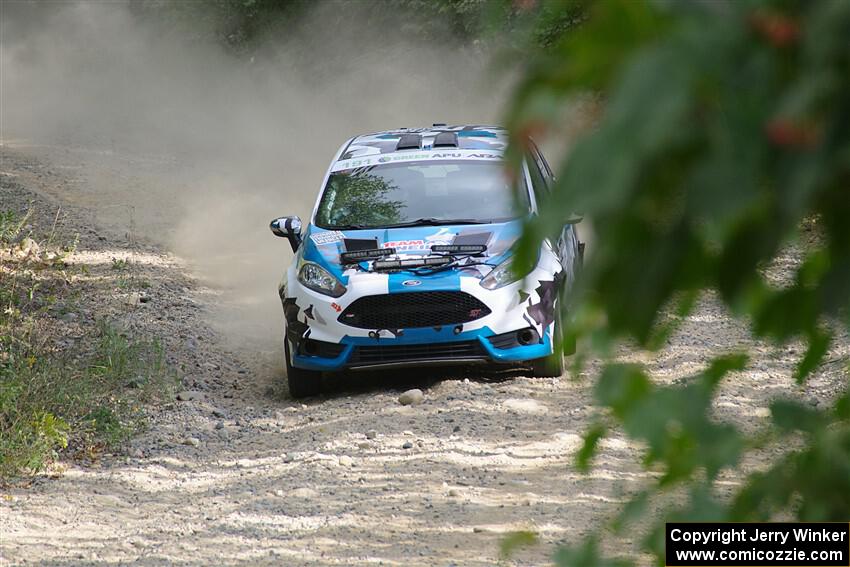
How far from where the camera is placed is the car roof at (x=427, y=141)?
10.1 m

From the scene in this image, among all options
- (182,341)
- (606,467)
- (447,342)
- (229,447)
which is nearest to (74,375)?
(229,447)

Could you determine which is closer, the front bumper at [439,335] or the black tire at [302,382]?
the front bumper at [439,335]

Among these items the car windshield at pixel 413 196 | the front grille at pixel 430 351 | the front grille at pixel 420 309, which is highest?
the car windshield at pixel 413 196

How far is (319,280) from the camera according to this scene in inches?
346

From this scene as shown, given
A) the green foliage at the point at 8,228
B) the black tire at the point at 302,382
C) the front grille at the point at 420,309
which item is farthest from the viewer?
the green foliage at the point at 8,228

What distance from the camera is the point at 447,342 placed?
8.54 meters

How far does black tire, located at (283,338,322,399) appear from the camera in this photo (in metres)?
8.97

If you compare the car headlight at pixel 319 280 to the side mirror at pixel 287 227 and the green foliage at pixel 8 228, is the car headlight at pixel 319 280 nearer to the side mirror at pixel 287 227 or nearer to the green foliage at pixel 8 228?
the side mirror at pixel 287 227

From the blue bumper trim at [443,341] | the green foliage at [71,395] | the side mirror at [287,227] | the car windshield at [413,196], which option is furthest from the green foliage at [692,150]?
the side mirror at [287,227]

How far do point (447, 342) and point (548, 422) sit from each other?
1.12 metres

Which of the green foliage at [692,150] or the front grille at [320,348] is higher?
the green foliage at [692,150]

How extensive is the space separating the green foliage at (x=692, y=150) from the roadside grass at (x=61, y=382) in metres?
6.32

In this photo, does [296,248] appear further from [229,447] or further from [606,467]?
[606,467]

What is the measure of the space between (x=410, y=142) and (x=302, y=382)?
8.35ft
